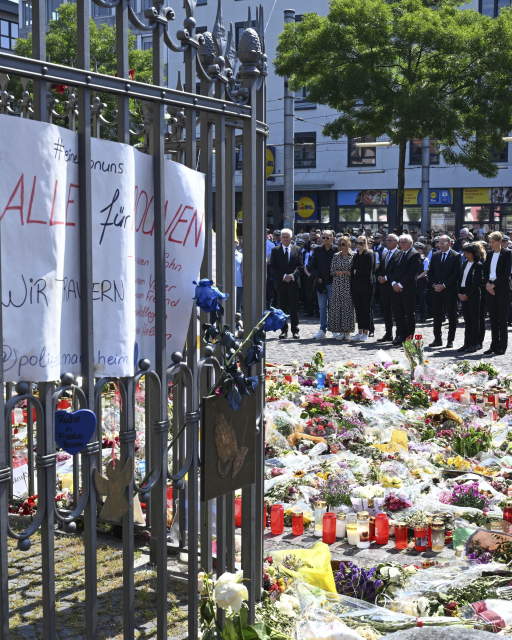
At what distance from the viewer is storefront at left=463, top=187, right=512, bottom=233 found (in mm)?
35875

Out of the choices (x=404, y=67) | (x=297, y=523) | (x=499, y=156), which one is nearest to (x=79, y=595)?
(x=297, y=523)

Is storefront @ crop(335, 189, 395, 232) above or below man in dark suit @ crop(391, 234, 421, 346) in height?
above

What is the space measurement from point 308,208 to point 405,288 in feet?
86.8

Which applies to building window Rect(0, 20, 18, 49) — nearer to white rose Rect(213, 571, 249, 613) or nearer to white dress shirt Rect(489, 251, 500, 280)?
white dress shirt Rect(489, 251, 500, 280)

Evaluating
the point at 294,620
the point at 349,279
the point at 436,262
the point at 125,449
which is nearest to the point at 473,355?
the point at 436,262

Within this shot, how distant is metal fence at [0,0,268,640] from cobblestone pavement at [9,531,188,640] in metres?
0.37

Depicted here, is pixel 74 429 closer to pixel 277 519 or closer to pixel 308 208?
pixel 277 519

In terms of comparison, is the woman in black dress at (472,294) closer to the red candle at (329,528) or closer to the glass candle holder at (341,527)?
the glass candle holder at (341,527)

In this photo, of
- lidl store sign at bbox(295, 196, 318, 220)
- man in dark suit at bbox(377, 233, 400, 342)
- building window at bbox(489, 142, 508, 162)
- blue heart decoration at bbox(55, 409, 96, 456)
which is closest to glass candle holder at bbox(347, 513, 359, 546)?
blue heart decoration at bbox(55, 409, 96, 456)

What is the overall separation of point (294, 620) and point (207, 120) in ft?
6.95

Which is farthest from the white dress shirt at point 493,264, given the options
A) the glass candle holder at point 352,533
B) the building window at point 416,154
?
the building window at point 416,154

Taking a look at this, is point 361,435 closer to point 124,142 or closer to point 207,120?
point 207,120

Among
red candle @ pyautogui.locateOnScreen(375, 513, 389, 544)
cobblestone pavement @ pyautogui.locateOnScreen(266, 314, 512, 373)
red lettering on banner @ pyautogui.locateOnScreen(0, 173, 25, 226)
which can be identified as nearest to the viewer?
red lettering on banner @ pyautogui.locateOnScreen(0, 173, 25, 226)

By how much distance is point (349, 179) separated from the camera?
38.8 metres
